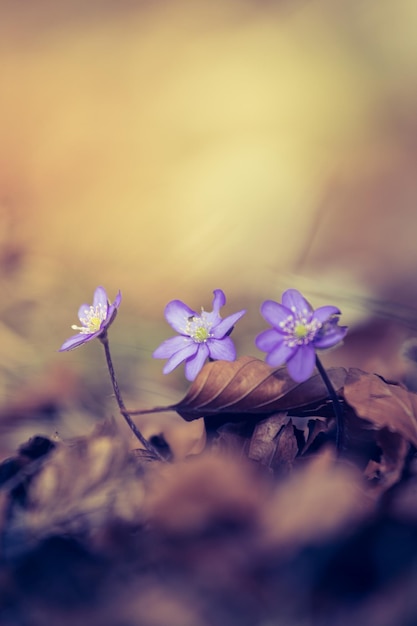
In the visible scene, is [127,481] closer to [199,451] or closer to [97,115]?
[199,451]

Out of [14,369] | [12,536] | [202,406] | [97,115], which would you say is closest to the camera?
[12,536]

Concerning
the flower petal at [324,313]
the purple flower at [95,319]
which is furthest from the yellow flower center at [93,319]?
the flower petal at [324,313]

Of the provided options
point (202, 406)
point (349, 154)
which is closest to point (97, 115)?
point (349, 154)

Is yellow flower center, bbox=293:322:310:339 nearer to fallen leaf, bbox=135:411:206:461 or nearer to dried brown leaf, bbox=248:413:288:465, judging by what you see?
dried brown leaf, bbox=248:413:288:465

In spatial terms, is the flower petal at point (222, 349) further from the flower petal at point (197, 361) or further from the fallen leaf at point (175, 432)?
the fallen leaf at point (175, 432)

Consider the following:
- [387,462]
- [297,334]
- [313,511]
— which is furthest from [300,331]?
[313,511]

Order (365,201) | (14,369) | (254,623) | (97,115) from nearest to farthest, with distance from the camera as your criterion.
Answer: (254,623), (14,369), (365,201), (97,115)

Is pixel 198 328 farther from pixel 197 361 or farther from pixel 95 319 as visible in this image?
pixel 95 319
